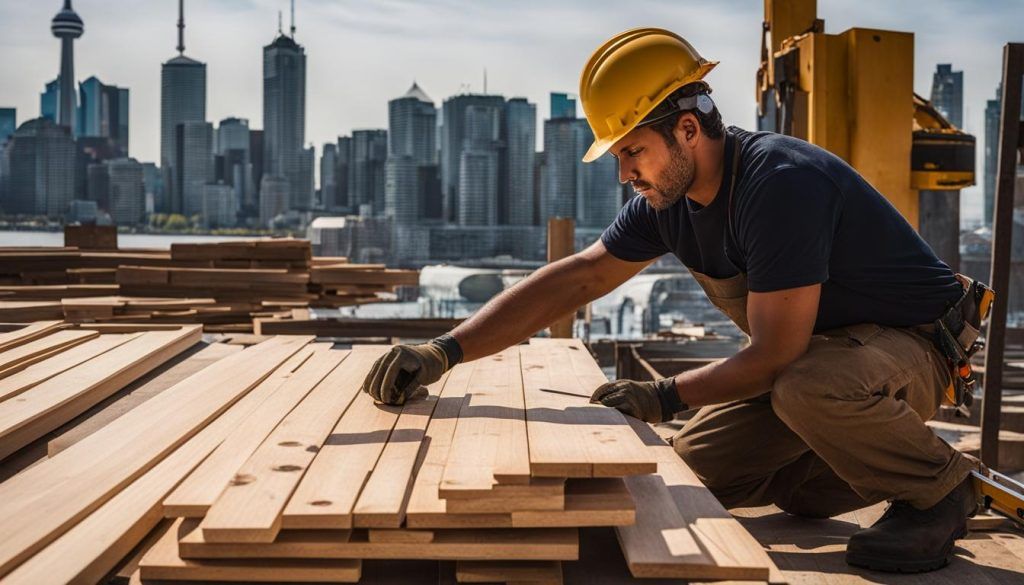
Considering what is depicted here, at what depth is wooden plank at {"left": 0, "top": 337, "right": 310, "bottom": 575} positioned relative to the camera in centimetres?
226

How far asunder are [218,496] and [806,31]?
21.7 ft

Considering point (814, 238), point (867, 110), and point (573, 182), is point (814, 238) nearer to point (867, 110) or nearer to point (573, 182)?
point (867, 110)

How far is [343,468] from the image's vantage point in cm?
249

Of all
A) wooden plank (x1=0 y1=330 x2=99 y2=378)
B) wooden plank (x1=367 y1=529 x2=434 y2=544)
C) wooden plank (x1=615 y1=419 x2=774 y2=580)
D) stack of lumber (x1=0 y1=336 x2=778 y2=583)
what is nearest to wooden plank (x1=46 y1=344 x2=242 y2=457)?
stack of lumber (x1=0 y1=336 x2=778 y2=583)

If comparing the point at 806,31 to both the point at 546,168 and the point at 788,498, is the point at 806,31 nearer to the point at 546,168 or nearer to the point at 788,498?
the point at 788,498

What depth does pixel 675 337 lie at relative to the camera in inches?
667

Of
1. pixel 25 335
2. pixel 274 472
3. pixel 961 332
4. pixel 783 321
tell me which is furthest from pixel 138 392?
pixel 961 332

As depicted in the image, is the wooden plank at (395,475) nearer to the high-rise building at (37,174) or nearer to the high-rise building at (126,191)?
the high-rise building at (37,174)

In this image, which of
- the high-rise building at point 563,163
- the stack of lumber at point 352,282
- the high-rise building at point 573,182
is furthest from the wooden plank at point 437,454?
the high-rise building at point 563,163

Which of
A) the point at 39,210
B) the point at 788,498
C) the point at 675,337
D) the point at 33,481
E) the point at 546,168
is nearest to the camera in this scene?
the point at 33,481

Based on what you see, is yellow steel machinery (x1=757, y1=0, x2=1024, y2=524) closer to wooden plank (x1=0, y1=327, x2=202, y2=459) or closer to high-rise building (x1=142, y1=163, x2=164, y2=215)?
wooden plank (x1=0, y1=327, x2=202, y2=459)

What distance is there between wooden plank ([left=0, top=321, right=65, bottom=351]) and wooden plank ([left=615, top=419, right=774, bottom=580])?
317 cm

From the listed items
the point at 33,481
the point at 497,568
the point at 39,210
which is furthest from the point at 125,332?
the point at 39,210

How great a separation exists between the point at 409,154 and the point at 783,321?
320 feet
